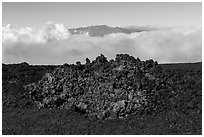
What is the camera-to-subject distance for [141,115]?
893 inches

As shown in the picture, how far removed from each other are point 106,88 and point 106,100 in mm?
999

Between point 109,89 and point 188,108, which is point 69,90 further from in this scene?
point 188,108

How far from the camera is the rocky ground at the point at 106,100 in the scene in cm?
2164

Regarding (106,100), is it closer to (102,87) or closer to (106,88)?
(106,88)

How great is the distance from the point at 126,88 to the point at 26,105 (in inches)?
283

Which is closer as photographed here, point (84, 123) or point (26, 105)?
point (84, 123)

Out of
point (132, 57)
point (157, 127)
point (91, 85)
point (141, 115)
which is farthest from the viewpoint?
point (132, 57)

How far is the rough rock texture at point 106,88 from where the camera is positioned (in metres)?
23.2

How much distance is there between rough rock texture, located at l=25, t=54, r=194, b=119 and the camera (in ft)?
76.0

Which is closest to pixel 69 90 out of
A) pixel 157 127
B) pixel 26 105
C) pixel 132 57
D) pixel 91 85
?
pixel 91 85

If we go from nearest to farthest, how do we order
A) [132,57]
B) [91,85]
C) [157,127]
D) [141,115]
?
[157,127]
[141,115]
[91,85]
[132,57]

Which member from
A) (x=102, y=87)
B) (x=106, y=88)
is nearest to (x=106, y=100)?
(x=106, y=88)

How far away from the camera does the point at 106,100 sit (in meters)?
23.5

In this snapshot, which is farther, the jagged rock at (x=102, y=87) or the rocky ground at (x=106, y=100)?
the jagged rock at (x=102, y=87)
